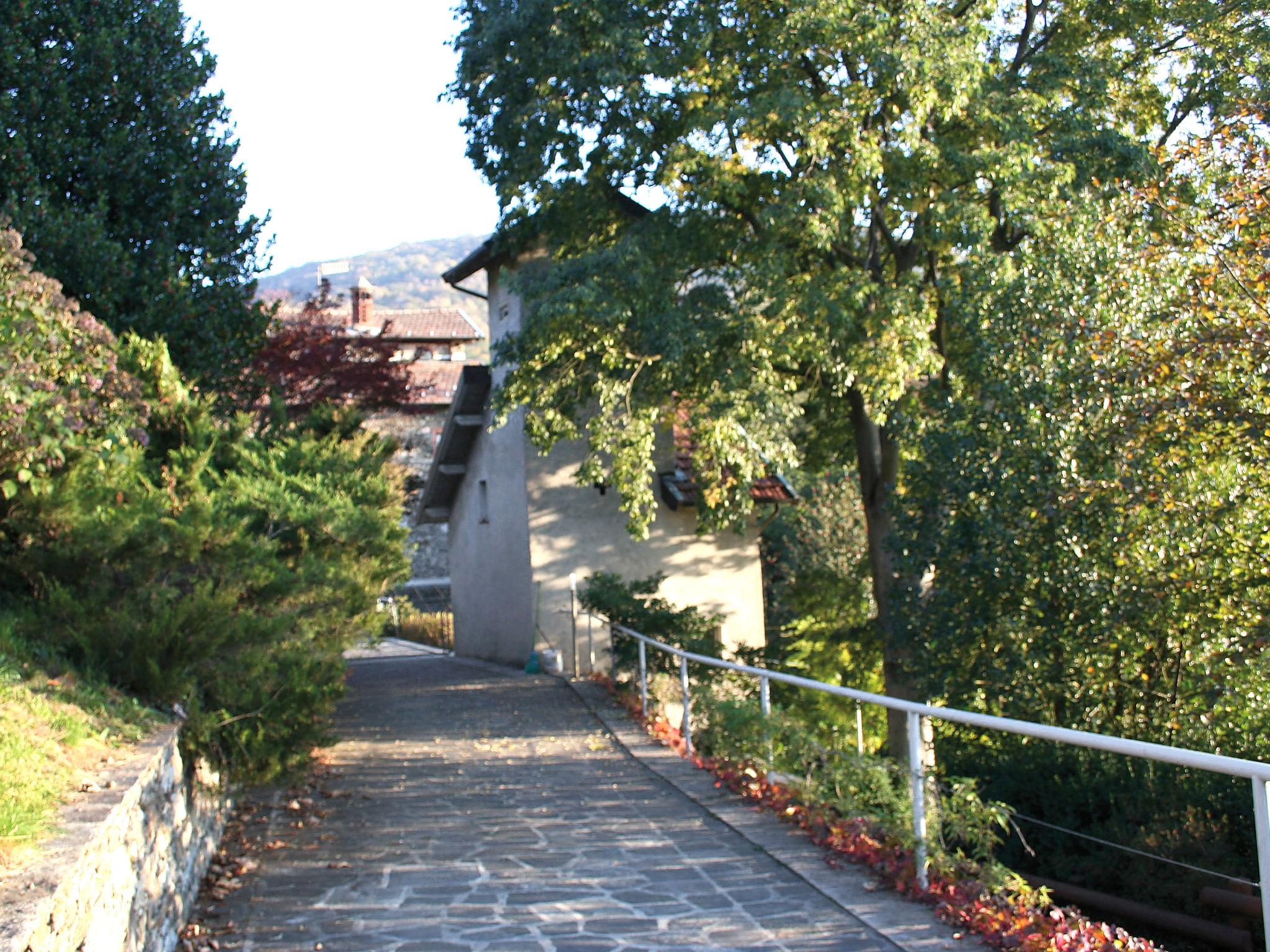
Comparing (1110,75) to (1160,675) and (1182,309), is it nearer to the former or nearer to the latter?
(1182,309)

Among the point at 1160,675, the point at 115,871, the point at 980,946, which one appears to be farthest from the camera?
the point at 1160,675

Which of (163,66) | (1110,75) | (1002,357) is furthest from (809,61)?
(163,66)

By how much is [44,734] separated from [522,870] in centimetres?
262

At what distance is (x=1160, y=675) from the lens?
399 inches

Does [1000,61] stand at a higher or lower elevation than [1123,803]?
higher

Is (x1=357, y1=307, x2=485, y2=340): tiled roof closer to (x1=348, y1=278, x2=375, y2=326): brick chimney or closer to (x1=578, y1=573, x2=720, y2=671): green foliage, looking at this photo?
(x1=348, y1=278, x2=375, y2=326): brick chimney

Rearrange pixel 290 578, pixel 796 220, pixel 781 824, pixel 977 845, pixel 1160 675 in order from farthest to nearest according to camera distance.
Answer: pixel 796 220
pixel 1160 675
pixel 290 578
pixel 781 824
pixel 977 845

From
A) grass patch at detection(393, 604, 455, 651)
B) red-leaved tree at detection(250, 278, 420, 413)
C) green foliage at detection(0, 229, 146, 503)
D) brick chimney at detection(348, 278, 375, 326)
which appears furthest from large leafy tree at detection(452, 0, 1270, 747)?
brick chimney at detection(348, 278, 375, 326)

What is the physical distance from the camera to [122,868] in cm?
452

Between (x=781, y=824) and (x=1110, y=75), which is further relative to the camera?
(x=1110, y=75)

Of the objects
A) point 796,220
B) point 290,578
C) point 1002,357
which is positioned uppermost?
point 796,220

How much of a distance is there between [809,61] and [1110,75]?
3.71 metres

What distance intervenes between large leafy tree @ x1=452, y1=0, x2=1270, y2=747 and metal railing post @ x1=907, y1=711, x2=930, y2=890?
6672mm

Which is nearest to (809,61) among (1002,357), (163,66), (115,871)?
(1002,357)
